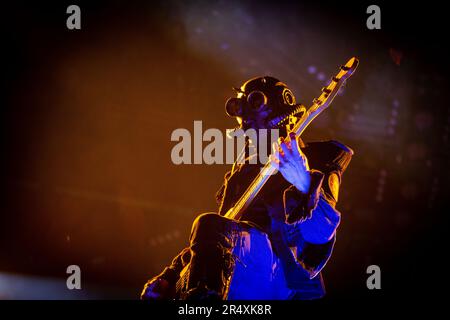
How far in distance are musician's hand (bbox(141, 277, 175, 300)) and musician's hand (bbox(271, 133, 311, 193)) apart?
34.0 inches

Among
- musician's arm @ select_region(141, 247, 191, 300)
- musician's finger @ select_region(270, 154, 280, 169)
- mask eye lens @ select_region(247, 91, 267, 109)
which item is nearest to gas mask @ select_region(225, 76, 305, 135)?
mask eye lens @ select_region(247, 91, 267, 109)

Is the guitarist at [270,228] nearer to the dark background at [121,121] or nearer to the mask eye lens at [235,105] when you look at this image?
the mask eye lens at [235,105]

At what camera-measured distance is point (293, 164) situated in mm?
1888

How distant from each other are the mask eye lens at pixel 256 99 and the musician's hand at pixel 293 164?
484mm

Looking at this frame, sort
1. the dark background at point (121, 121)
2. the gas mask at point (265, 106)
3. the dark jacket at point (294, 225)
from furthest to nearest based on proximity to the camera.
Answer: the dark background at point (121, 121)
the gas mask at point (265, 106)
the dark jacket at point (294, 225)

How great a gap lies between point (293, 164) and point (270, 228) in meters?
0.41

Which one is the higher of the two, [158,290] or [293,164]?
[293,164]

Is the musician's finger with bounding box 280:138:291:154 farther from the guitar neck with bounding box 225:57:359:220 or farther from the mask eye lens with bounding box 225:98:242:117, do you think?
the mask eye lens with bounding box 225:98:242:117

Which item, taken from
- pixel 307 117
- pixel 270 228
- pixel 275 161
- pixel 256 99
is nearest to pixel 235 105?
pixel 256 99

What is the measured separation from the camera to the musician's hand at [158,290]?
7.27 ft

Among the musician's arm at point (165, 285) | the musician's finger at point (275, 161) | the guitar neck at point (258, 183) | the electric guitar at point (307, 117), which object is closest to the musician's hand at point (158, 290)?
the musician's arm at point (165, 285)

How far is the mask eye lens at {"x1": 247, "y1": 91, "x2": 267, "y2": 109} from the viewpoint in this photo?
236cm

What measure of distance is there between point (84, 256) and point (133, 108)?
143 cm

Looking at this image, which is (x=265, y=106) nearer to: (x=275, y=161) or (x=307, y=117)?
(x=307, y=117)
